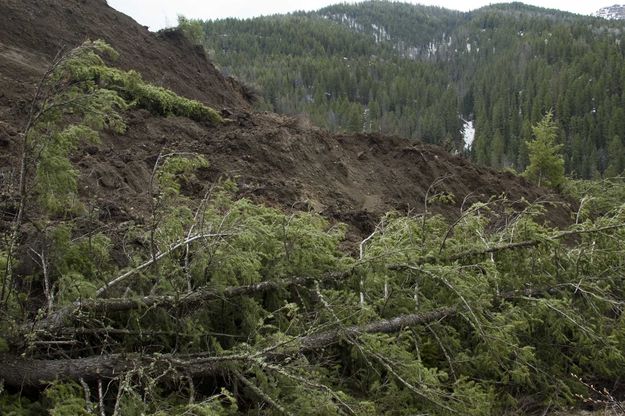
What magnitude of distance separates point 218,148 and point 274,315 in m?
6.39

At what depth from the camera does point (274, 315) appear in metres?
4.75

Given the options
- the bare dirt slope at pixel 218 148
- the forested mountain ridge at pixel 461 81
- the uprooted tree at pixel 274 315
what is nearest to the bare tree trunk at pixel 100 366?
the uprooted tree at pixel 274 315

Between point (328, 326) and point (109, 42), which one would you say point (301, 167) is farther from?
point (328, 326)

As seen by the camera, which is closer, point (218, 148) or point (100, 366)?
point (100, 366)

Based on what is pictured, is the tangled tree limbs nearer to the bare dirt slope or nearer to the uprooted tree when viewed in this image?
the uprooted tree

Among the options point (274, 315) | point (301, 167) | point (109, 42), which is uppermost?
point (109, 42)

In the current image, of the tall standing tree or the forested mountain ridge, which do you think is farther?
the forested mountain ridge

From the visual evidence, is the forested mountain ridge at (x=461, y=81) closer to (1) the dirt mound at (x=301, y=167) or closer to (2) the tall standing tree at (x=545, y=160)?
(2) the tall standing tree at (x=545, y=160)

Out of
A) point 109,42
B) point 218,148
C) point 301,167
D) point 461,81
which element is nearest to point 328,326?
point 218,148

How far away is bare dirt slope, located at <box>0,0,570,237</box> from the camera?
874 centimetres

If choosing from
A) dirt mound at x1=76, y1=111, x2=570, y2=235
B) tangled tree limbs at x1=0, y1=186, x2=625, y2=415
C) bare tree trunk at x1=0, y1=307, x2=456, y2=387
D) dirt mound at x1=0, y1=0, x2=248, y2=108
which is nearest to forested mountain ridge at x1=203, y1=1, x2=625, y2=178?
dirt mound at x1=0, y1=0, x2=248, y2=108

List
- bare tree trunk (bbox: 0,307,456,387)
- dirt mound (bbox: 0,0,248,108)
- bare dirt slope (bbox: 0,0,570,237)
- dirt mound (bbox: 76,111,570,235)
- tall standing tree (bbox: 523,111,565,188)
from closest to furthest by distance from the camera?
bare tree trunk (bbox: 0,307,456,387), dirt mound (bbox: 76,111,570,235), bare dirt slope (bbox: 0,0,570,237), dirt mound (bbox: 0,0,248,108), tall standing tree (bbox: 523,111,565,188)

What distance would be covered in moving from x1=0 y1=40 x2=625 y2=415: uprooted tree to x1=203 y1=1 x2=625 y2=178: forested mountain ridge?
45.2 metres

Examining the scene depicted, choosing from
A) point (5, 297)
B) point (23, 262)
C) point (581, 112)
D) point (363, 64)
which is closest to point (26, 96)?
point (23, 262)
